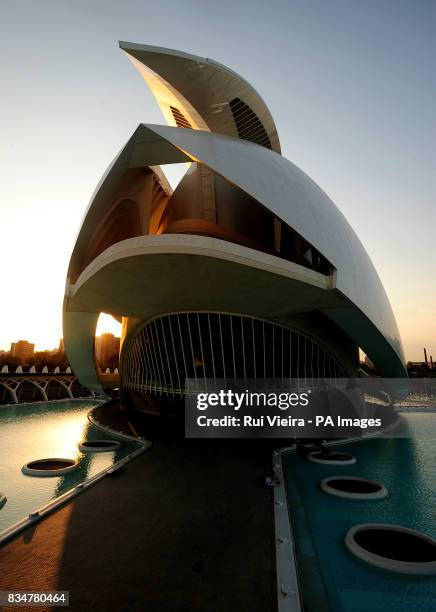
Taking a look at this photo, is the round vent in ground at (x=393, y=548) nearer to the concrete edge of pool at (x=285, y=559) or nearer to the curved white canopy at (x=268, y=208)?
the concrete edge of pool at (x=285, y=559)

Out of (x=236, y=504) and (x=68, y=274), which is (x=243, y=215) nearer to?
(x=68, y=274)

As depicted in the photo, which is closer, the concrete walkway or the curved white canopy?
the concrete walkway

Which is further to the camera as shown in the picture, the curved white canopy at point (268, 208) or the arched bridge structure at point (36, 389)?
the arched bridge structure at point (36, 389)

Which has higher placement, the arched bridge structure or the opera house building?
the opera house building

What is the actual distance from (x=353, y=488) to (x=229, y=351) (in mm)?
10203

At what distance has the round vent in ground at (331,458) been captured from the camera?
14.5 meters

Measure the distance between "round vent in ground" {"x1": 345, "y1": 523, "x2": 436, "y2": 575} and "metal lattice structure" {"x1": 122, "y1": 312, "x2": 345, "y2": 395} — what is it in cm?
1206

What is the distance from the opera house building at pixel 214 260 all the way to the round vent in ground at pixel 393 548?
24.3 ft

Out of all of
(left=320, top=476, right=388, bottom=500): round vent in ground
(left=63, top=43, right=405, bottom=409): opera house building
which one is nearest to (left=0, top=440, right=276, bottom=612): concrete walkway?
(left=320, top=476, right=388, bottom=500): round vent in ground

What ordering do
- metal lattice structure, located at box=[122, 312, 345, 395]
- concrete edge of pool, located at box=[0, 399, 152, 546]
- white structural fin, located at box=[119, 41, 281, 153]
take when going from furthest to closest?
metal lattice structure, located at box=[122, 312, 345, 395], white structural fin, located at box=[119, 41, 281, 153], concrete edge of pool, located at box=[0, 399, 152, 546]

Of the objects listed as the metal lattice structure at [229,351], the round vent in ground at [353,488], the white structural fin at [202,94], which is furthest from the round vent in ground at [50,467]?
the white structural fin at [202,94]

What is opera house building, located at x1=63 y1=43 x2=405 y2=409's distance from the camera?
11.7 meters

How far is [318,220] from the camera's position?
46.5 ft

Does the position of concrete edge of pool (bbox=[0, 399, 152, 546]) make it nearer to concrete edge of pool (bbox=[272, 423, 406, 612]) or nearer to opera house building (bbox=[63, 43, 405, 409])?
concrete edge of pool (bbox=[272, 423, 406, 612])
